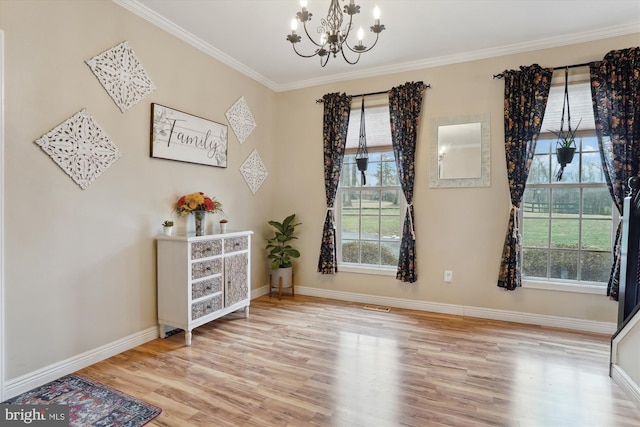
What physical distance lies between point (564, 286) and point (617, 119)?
165 cm

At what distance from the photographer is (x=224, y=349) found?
110 inches

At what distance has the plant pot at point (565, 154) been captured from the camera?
316cm

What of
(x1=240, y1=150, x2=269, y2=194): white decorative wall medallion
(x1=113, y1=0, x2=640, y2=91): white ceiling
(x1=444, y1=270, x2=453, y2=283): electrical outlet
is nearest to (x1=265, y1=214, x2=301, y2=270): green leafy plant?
(x1=240, y1=150, x2=269, y2=194): white decorative wall medallion

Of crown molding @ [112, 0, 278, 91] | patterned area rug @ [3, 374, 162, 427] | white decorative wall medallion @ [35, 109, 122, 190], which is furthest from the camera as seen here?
crown molding @ [112, 0, 278, 91]

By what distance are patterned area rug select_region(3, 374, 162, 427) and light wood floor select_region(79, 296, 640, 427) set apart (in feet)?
0.24

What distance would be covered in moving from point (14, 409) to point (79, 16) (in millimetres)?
2646

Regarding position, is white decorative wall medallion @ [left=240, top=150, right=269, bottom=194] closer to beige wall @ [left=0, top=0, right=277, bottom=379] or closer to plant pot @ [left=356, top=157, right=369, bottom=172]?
beige wall @ [left=0, top=0, right=277, bottom=379]

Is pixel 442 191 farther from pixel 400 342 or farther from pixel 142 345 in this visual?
pixel 142 345

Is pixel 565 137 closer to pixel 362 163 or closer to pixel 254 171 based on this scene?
pixel 362 163

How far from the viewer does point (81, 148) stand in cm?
241

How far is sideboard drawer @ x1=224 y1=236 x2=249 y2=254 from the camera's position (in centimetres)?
328

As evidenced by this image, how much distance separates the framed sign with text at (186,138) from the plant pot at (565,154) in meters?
3.50

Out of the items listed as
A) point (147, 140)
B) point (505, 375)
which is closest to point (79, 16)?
point (147, 140)

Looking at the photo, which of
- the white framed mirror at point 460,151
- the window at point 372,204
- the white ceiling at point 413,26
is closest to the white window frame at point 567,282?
the white framed mirror at point 460,151
